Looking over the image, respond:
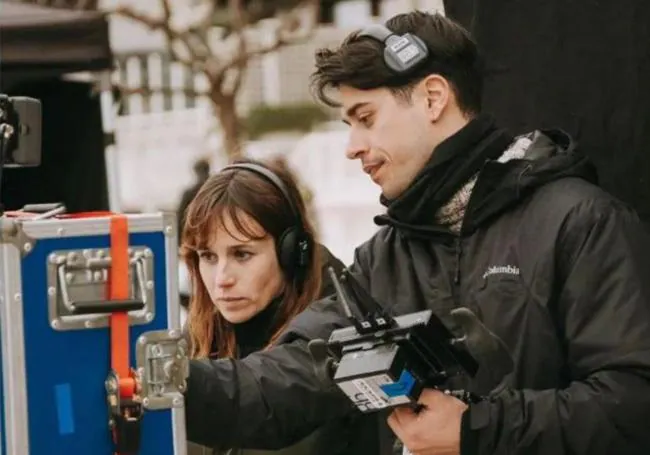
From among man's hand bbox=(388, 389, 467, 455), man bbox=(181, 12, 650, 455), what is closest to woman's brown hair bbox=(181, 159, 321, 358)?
man bbox=(181, 12, 650, 455)

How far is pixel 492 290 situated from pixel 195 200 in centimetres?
114

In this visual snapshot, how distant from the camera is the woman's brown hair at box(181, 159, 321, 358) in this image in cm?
407

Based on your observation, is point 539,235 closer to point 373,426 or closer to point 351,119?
point 351,119

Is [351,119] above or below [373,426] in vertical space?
above

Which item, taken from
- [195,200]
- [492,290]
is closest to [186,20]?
[195,200]

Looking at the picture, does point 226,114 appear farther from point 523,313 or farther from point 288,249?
point 523,313

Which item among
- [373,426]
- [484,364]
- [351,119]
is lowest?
[373,426]

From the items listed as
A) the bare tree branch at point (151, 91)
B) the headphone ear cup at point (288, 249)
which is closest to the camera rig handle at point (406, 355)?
the headphone ear cup at point (288, 249)

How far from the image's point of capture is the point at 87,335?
9.62 ft

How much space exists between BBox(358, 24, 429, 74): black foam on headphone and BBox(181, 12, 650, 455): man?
1 centimetres

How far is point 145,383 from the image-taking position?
9.61 feet

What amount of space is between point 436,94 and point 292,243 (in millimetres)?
779

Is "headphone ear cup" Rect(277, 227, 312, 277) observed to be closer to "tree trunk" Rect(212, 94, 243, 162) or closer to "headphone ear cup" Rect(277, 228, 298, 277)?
"headphone ear cup" Rect(277, 228, 298, 277)

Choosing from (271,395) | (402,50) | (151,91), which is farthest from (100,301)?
(151,91)
